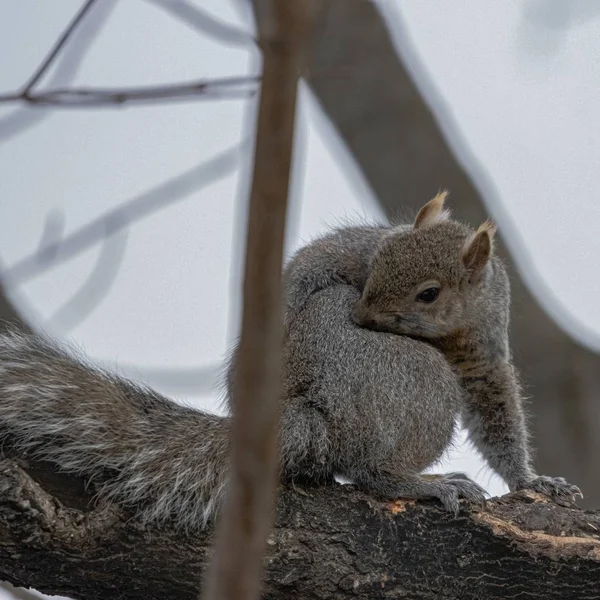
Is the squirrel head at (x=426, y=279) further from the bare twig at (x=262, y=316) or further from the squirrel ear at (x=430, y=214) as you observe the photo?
the bare twig at (x=262, y=316)

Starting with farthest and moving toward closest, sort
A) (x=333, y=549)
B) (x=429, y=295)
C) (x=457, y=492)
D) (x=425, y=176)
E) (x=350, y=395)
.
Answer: (x=425, y=176) → (x=429, y=295) → (x=350, y=395) → (x=457, y=492) → (x=333, y=549)

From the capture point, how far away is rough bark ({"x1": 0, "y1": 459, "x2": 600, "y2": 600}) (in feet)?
8.54

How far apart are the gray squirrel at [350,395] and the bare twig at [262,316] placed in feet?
5.04

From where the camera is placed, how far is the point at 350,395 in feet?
10.6

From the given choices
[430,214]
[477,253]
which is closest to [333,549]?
[477,253]

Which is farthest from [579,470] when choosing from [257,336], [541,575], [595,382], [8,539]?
[257,336]

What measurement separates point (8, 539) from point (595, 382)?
3.48 meters

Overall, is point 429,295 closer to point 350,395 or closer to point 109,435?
point 350,395

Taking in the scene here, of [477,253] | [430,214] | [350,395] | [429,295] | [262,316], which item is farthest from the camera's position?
[430,214]

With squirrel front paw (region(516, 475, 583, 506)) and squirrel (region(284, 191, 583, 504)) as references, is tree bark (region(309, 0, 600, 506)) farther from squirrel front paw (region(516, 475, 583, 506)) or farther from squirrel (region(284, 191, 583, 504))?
squirrel front paw (region(516, 475, 583, 506))

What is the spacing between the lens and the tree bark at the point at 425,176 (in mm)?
5105

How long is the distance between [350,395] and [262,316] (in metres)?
1.98

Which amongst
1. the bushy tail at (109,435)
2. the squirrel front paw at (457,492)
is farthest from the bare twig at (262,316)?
the squirrel front paw at (457,492)

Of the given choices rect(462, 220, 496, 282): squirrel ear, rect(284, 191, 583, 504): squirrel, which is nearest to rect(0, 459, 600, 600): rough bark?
rect(284, 191, 583, 504): squirrel
